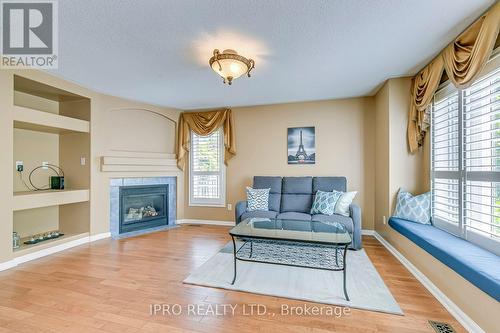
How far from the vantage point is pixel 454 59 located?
2.28 m

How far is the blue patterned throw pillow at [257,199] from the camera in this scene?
397 cm

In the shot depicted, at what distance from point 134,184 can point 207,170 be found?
1.46 meters

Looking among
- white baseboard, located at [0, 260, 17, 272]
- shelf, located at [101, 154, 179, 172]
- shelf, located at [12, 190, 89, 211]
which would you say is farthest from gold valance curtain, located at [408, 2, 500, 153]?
white baseboard, located at [0, 260, 17, 272]

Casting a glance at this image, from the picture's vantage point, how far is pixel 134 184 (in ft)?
14.6

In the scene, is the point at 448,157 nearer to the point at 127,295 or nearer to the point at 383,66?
the point at 383,66

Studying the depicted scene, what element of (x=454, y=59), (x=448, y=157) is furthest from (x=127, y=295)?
(x=454, y=59)

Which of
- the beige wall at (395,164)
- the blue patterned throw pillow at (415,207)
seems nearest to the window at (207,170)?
the beige wall at (395,164)

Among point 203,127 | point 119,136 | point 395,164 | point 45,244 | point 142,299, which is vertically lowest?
point 142,299

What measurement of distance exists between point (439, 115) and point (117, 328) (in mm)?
3938

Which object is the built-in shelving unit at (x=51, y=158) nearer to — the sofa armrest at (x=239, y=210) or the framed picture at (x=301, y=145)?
the sofa armrest at (x=239, y=210)

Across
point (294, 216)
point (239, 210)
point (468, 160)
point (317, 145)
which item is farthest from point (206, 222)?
point (468, 160)

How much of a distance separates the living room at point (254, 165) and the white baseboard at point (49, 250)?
0.08ft

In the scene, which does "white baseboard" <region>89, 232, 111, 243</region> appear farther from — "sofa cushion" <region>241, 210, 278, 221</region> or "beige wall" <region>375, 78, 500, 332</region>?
"beige wall" <region>375, 78, 500, 332</region>

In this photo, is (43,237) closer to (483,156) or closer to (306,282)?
(306,282)
